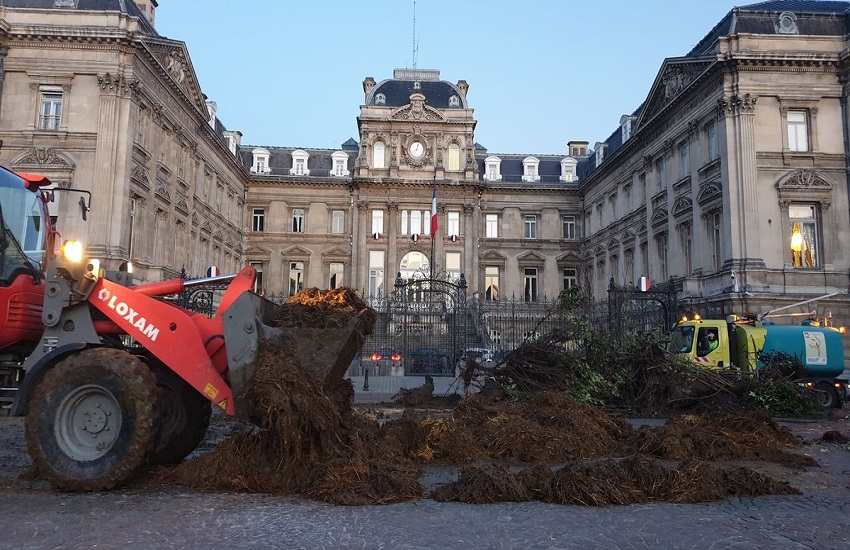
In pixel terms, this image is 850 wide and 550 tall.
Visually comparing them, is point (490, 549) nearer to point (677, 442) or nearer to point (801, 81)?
point (677, 442)

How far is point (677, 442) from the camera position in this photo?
8.85 m

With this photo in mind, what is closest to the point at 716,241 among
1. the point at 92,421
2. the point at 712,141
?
the point at 712,141

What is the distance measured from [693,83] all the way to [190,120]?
2710cm

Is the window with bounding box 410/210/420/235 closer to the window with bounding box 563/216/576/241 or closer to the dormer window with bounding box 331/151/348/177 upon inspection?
the dormer window with bounding box 331/151/348/177

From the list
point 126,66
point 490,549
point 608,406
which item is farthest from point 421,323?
point 490,549

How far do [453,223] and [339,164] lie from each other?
10.8 metres

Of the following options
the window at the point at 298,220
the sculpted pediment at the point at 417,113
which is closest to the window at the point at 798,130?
the sculpted pediment at the point at 417,113

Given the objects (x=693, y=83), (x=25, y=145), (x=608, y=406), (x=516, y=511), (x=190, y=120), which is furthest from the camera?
(x=190, y=120)

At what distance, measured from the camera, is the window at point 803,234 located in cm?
2614

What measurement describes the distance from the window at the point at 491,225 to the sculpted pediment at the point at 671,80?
15183mm

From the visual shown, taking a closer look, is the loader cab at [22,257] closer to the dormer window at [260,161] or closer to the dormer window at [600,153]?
the dormer window at [260,161]

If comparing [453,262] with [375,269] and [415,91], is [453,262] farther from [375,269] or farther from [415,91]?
[415,91]

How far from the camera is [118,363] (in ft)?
20.5

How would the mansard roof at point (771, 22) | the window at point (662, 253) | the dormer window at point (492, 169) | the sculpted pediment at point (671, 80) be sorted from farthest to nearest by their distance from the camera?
the dormer window at point (492, 169) < the window at point (662, 253) < the sculpted pediment at point (671, 80) < the mansard roof at point (771, 22)
